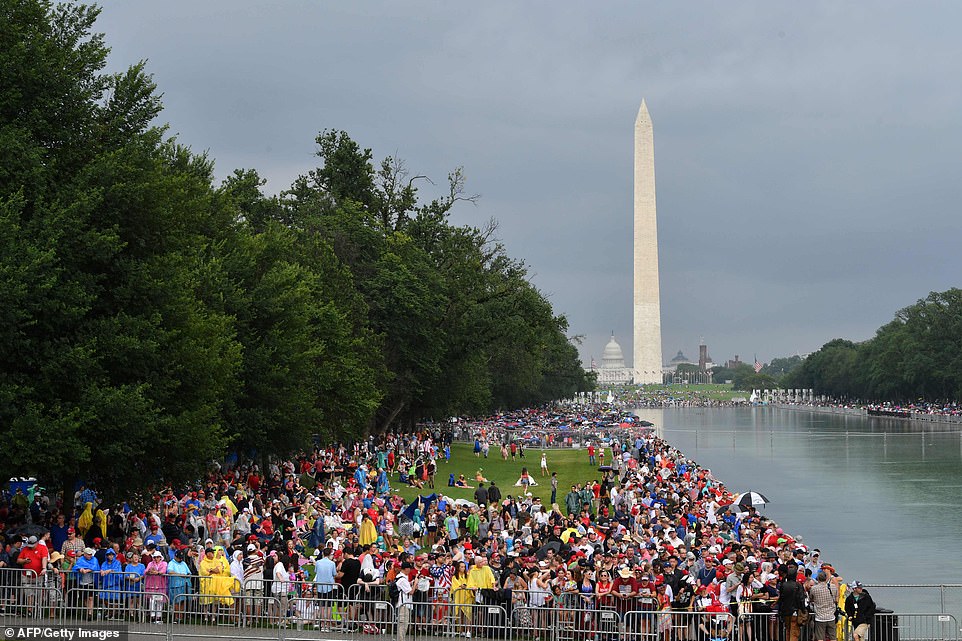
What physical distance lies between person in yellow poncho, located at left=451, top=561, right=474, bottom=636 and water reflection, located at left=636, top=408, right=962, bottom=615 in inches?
438

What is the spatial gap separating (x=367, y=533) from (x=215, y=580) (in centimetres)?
961

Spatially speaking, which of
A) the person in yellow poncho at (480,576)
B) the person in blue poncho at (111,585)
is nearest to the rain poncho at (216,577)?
the person in blue poncho at (111,585)

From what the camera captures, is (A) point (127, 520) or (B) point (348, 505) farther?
(B) point (348, 505)

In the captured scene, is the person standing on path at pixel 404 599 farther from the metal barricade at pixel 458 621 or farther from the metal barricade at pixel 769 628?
the metal barricade at pixel 769 628

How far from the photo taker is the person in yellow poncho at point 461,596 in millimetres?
17656

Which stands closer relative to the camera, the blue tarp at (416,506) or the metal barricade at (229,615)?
the metal barricade at (229,615)

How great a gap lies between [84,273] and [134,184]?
2064 millimetres

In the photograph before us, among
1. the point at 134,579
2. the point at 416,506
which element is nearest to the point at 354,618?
the point at 134,579

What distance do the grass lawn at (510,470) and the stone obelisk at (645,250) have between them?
86625mm

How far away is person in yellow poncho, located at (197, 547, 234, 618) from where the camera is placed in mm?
17953

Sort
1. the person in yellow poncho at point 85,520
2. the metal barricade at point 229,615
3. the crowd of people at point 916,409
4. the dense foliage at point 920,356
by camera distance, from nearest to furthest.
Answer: the metal barricade at point 229,615 → the person in yellow poncho at point 85,520 → the crowd of people at point 916,409 → the dense foliage at point 920,356

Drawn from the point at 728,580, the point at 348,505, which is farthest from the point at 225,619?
the point at 348,505

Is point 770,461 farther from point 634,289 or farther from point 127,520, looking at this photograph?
point 634,289

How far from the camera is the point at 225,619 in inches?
707
